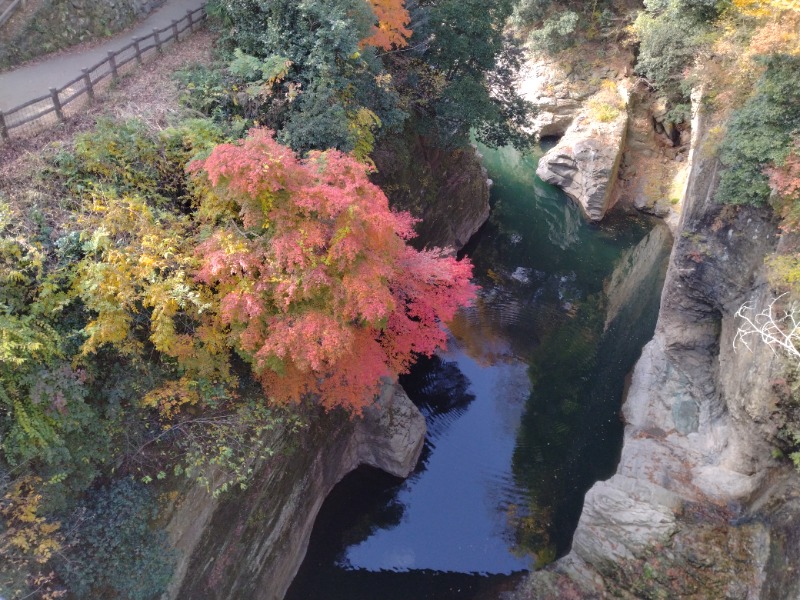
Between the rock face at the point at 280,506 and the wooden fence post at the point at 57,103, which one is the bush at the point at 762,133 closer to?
the rock face at the point at 280,506

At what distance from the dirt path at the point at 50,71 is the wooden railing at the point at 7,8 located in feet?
4.36

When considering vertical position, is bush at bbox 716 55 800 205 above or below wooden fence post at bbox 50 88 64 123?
below

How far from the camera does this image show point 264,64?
46.3 ft

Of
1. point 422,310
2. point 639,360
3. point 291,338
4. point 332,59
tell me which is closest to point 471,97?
point 332,59

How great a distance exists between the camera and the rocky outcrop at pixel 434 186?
1953cm

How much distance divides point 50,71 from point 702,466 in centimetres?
2282

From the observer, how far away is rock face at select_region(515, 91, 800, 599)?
12523 mm

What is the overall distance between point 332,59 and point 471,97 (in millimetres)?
7679

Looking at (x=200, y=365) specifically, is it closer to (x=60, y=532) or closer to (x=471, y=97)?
(x=60, y=532)

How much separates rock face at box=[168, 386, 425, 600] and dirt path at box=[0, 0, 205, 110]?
39.3ft

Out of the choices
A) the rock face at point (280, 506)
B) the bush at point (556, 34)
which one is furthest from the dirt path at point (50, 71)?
the bush at point (556, 34)

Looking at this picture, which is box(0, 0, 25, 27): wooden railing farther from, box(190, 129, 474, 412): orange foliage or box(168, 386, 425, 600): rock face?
box(168, 386, 425, 600): rock face

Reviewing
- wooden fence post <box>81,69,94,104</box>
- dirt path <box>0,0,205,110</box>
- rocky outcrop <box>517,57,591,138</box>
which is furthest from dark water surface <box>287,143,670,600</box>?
dirt path <box>0,0,205,110</box>

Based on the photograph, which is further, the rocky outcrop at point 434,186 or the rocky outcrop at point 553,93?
the rocky outcrop at point 553,93
